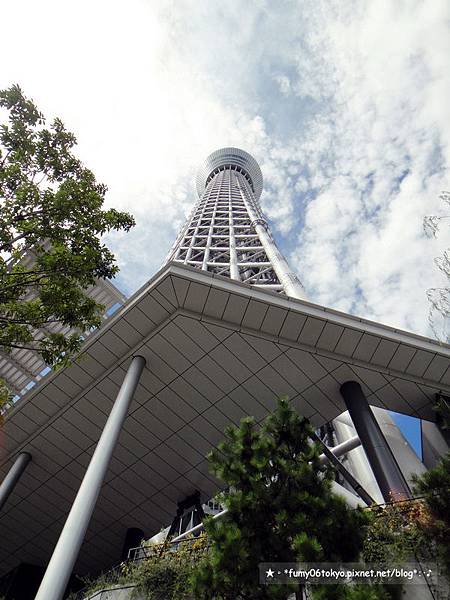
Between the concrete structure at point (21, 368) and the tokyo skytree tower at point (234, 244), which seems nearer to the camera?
the concrete structure at point (21, 368)

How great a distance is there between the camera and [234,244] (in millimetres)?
45656

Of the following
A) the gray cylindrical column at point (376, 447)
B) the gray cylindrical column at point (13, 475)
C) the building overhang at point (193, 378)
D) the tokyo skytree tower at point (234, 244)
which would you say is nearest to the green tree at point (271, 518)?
the gray cylindrical column at point (376, 447)

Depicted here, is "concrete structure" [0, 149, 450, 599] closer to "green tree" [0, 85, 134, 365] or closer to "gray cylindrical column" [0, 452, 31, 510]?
"gray cylindrical column" [0, 452, 31, 510]

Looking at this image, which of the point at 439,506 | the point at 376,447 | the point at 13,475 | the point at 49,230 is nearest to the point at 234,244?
the point at 13,475

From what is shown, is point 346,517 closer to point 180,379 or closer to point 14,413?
point 180,379

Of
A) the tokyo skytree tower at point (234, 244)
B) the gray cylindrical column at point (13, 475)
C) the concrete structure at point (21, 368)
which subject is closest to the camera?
the gray cylindrical column at point (13, 475)

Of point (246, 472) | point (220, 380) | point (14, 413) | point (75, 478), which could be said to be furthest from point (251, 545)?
point (75, 478)

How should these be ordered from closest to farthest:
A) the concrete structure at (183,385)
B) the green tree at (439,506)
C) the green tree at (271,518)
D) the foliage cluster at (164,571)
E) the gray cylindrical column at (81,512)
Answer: the green tree at (271,518) < the green tree at (439,506) < the foliage cluster at (164,571) < the gray cylindrical column at (81,512) < the concrete structure at (183,385)

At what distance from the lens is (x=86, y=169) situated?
33.5 feet

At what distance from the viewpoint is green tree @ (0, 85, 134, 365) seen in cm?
861

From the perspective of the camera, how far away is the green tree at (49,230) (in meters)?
8.61

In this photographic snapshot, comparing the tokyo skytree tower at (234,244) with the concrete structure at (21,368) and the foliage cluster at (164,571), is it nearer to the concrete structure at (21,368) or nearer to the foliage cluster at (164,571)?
the concrete structure at (21,368)

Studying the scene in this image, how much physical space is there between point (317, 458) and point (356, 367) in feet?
27.3

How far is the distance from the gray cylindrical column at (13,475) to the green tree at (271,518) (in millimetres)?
12449
